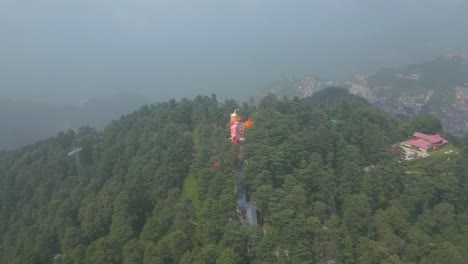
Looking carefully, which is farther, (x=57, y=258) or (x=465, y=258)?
(x=57, y=258)

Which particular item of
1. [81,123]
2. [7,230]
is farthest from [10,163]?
[81,123]

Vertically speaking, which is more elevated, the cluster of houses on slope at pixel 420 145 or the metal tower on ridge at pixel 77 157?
the metal tower on ridge at pixel 77 157

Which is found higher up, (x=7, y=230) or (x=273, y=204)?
(x=273, y=204)

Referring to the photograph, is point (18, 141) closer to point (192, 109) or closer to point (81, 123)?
point (81, 123)

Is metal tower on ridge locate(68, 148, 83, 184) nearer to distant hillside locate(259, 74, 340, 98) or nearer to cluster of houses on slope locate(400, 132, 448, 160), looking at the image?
cluster of houses on slope locate(400, 132, 448, 160)

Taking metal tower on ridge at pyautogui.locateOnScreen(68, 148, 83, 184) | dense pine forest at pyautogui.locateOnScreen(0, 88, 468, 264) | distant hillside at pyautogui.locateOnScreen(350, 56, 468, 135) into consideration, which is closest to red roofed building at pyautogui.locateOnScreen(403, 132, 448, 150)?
dense pine forest at pyautogui.locateOnScreen(0, 88, 468, 264)

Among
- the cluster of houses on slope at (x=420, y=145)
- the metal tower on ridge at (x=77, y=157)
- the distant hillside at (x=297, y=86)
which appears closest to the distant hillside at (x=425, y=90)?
the distant hillside at (x=297, y=86)

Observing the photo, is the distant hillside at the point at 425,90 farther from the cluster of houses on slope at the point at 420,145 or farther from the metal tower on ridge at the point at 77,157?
the metal tower on ridge at the point at 77,157
